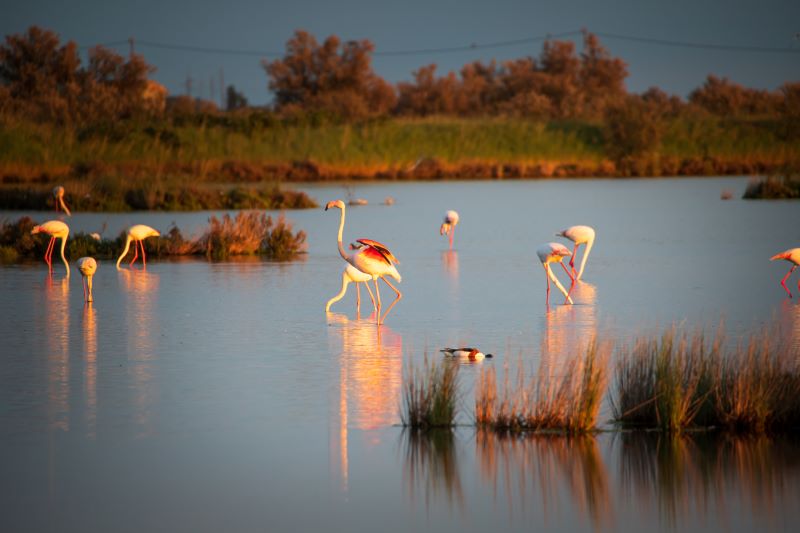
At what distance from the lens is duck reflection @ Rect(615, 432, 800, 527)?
246 inches

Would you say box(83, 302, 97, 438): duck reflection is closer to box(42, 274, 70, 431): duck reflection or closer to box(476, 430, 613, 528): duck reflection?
box(42, 274, 70, 431): duck reflection

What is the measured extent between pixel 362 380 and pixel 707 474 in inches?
121

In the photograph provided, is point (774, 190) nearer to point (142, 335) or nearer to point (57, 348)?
point (142, 335)

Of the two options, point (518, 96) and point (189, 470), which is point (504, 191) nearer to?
point (189, 470)

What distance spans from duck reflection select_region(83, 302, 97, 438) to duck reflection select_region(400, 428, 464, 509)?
2008 millimetres

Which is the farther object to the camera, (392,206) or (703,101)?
(703,101)

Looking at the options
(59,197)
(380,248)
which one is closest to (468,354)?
(380,248)

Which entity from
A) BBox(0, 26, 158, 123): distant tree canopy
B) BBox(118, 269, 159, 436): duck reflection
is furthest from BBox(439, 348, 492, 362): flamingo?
BBox(0, 26, 158, 123): distant tree canopy

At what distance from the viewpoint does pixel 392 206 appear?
1216 inches

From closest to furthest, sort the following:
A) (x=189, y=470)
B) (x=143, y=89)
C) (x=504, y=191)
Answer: (x=189, y=470), (x=504, y=191), (x=143, y=89)

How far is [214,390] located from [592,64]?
84002 millimetres

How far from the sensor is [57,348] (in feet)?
34.4

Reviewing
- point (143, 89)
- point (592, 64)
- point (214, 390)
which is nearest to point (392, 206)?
point (214, 390)

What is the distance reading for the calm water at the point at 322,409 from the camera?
626cm
